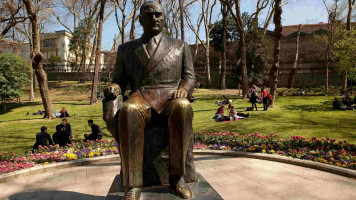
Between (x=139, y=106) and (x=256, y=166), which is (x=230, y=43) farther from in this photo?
(x=139, y=106)

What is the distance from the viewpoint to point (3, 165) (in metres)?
5.50

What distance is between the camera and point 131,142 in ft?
9.06

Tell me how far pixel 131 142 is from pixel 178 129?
1.72 feet

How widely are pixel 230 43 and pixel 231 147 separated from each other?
30055 millimetres

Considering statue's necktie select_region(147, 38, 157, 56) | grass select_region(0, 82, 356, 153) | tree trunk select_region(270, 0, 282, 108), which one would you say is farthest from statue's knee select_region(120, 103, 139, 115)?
tree trunk select_region(270, 0, 282, 108)

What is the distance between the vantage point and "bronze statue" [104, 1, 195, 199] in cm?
277

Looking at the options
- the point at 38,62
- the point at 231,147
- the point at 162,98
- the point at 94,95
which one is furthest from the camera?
the point at 94,95

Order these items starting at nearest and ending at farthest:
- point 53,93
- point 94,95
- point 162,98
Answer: point 162,98 → point 94,95 → point 53,93

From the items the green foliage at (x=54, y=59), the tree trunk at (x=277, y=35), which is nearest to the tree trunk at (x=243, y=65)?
the tree trunk at (x=277, y=35)

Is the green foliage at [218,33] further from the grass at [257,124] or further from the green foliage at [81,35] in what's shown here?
the green foliage at [81,35]

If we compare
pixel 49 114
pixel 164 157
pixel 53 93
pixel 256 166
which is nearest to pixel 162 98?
pixel 164 157

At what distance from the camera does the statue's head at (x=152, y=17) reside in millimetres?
3127

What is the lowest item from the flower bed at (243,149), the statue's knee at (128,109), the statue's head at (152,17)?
the flower bed at (243,149)

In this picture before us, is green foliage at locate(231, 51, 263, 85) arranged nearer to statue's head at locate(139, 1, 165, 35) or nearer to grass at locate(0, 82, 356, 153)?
grass at locate(0, 82, 356, 153)
